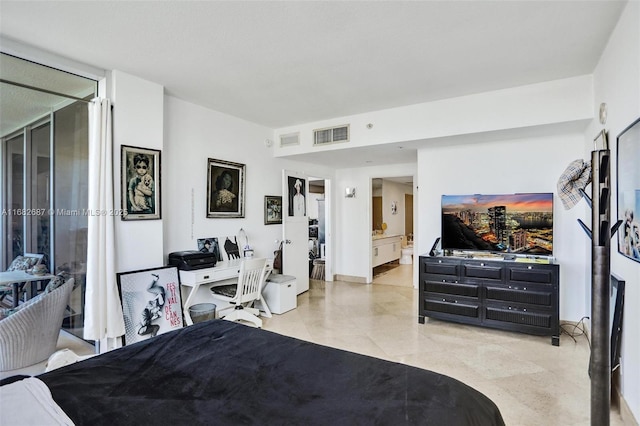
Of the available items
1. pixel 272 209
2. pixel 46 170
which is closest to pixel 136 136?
pixel 46 170

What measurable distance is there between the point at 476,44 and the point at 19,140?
375cm

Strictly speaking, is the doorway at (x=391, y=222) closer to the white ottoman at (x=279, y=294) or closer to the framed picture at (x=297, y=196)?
the framed picture at (x=297, y=196)

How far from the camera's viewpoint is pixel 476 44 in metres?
2.72

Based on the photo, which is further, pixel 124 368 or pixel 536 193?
pixel 536 193

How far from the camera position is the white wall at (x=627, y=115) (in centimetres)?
203

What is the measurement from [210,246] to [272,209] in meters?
1.30

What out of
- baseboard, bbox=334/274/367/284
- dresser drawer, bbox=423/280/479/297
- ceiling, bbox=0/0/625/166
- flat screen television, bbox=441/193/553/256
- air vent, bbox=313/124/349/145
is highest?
ceiling, bbox=0/0/625/166

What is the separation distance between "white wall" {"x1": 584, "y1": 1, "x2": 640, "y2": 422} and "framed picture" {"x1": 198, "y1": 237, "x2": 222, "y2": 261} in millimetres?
3853

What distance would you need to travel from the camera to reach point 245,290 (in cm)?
409

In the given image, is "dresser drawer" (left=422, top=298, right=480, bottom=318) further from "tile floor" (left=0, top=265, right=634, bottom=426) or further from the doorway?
the doorway

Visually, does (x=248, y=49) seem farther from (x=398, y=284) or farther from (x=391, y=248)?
(x=391, y=248)

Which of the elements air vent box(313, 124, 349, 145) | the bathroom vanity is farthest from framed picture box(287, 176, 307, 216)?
the bathroom vanity

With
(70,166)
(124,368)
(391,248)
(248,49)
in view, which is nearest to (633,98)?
(248,49)

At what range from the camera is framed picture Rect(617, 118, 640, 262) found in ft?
6.36
